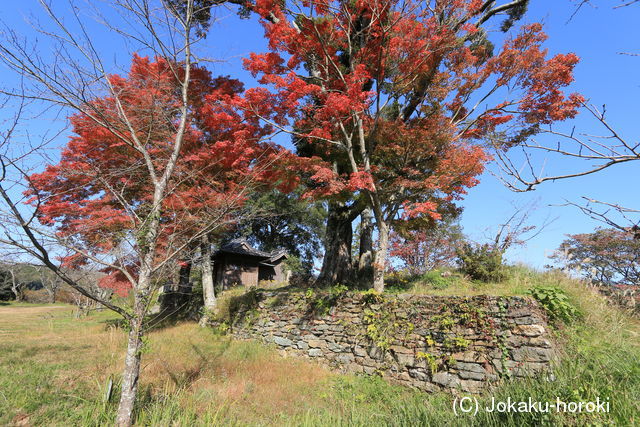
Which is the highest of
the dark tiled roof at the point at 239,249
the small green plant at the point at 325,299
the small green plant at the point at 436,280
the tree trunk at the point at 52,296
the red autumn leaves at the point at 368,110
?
the red autumn leaves at the point at 368,110

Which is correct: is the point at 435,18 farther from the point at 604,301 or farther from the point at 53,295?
the point at 53,295

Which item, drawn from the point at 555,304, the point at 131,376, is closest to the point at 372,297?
the point at 555,304

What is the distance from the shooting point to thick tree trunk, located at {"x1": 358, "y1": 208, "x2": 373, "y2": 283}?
1091 cm

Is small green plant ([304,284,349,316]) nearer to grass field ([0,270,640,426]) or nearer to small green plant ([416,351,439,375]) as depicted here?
grass field ([0,270,640,426])

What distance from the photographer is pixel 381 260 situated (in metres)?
7.82

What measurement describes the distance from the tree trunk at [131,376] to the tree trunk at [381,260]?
220 inches

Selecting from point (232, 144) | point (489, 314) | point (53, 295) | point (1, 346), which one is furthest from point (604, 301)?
point (53, 295)

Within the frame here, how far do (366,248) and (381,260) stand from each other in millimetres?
3596

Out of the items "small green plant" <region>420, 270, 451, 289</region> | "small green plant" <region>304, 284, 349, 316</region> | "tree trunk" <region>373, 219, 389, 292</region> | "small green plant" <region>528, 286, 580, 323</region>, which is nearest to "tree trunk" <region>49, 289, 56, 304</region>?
"small green plant" <region>304, 284, 349, 316</region>

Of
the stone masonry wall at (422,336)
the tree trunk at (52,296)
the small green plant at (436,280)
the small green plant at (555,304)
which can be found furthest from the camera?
the tree trunk at (52,296)

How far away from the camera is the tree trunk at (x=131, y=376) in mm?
3520

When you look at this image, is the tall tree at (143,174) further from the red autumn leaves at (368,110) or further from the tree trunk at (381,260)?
the tree trunk at (381,260)

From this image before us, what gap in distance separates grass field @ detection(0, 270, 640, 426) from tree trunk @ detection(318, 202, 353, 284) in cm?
314

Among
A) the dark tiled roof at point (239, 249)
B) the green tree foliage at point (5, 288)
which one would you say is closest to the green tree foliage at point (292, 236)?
the dark tiled roof at point (239, 249)
